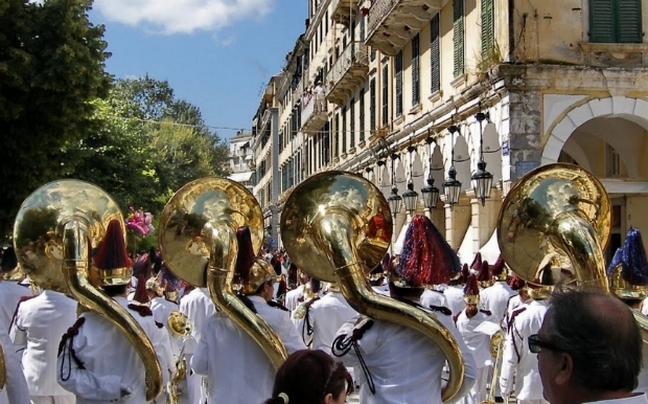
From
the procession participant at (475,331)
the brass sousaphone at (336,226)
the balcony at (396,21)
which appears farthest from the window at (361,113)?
the brass sousaphone at (336,226)

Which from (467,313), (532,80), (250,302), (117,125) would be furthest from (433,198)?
(117,125)

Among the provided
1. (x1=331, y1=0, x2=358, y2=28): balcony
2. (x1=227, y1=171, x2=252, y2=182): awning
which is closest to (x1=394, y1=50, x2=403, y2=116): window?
(x1=331, y1=0, x2=358, y2=28): balcony

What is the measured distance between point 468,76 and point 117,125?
17100mm

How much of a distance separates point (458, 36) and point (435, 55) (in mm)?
1982

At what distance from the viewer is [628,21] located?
15438 millimetres

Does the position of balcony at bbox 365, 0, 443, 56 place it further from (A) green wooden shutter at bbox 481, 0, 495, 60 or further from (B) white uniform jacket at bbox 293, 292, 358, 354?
(B) white uniform jacket at bbox 293, 292, 358, 354

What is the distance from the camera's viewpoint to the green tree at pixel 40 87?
1773cm

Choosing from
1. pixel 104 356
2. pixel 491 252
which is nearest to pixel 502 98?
pixel 491 252

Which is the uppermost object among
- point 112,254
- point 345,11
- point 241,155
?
point 241,155

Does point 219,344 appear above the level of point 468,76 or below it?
below

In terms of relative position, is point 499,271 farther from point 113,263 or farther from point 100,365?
point 100,365

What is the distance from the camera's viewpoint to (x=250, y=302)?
5.74 m

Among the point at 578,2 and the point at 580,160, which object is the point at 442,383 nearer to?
the point at 578,2

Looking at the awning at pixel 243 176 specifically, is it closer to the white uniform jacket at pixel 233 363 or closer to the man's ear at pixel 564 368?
the white uniform jacket at pixel 233 363
